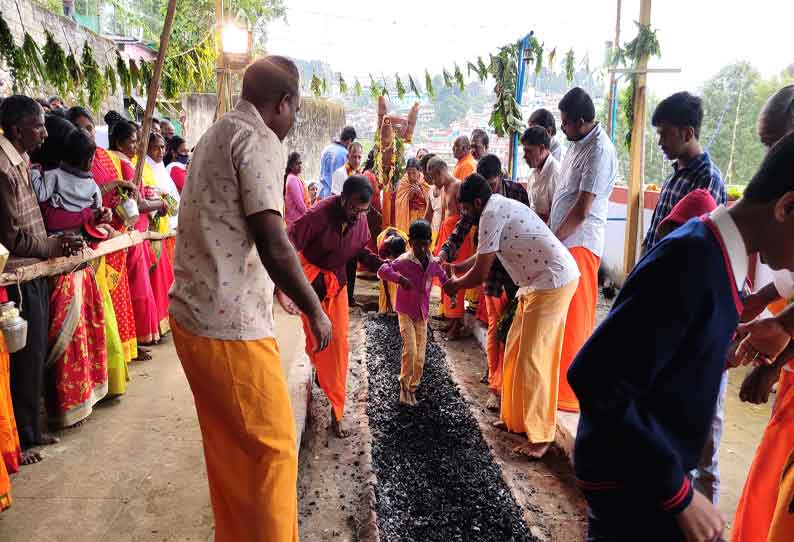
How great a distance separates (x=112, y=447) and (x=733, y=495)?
3781mm

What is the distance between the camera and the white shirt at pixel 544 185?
4582mm

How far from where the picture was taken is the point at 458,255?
20.8ft

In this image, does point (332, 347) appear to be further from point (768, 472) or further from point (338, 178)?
point (338, 178)

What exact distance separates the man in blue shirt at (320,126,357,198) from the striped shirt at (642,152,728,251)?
20.5 ft

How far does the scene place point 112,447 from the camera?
3.56 meters

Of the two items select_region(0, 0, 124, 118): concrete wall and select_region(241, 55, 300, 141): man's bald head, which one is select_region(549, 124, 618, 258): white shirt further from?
select_region(0, 0, 124, 118): concrete wall

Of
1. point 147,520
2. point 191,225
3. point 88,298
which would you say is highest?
point 191,225

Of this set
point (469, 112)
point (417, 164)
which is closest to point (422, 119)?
point (469, 112)

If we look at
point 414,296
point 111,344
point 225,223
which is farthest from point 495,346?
point 225,223

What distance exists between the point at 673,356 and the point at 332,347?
2.88 m

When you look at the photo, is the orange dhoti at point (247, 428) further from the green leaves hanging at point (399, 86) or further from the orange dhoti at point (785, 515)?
the green leaves hanging at point (399, 86)

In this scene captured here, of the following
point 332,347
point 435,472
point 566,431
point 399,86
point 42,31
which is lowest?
point 435,472

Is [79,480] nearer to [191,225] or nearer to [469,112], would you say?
[191,225]

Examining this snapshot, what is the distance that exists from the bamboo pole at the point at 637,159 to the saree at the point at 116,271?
498cm
